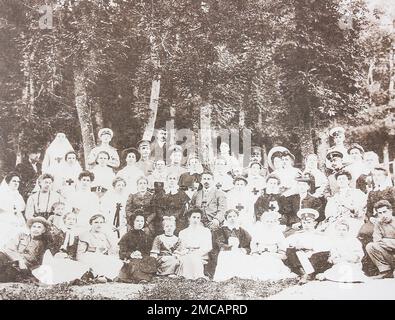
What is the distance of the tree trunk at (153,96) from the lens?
577cm

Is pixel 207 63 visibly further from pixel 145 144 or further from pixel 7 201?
pixel 7 201

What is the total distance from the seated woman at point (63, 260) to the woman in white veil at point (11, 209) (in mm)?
473

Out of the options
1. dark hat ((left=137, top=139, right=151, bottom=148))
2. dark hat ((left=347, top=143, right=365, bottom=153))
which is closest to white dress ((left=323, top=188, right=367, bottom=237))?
dark hat ((left=347, top=143, right=365, bottom=153))

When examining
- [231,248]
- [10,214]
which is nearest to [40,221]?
[10,214]

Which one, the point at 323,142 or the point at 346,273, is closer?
→ the point at 346,273

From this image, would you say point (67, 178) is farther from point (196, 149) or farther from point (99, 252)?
point (196, 149)

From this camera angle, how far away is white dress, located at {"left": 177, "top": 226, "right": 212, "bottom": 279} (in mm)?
5574

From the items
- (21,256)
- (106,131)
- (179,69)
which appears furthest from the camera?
(179,69)

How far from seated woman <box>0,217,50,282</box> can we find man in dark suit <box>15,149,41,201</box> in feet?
1.27

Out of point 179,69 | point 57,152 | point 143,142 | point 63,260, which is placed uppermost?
point 179,69

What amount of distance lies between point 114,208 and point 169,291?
3.91 ft

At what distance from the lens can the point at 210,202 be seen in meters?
5.69

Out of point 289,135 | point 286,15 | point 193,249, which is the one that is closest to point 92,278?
point 193,249

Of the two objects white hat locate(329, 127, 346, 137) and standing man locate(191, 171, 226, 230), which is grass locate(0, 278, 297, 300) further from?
white hat locate(329, 127, 346, 137)
